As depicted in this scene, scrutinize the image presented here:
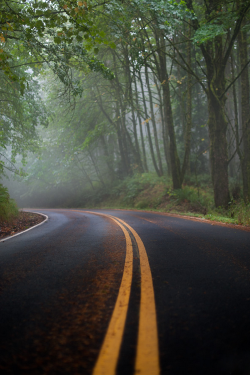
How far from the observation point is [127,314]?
2684 millimetres

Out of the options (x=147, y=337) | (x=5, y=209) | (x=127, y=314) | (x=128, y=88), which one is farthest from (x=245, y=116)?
(x=147, y=337)

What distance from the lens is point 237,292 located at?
322 centimetres

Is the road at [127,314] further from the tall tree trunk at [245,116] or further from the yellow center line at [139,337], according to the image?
the tall tree trunk at [245,116]

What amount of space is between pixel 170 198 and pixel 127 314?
15863 millimetres

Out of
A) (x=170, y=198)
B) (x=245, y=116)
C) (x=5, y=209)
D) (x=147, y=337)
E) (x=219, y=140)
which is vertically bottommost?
(x=147, y=337)

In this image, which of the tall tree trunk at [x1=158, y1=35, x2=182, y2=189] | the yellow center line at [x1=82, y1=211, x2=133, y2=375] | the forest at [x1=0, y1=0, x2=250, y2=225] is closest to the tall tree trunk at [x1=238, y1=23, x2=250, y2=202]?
the forest at [x1=0, y1=0, x2=250, y2=225]

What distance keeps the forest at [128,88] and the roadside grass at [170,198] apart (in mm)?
92

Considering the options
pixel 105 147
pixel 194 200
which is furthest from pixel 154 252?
pixel 105 147

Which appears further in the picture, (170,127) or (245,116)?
(170,127)

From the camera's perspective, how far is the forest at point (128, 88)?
9156 mm

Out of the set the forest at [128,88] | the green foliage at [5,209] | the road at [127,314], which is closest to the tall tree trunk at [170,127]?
the forest at [128,88]

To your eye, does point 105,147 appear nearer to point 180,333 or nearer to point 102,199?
point 102,199

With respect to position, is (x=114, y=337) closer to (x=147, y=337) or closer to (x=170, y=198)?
(x=147, y=337)

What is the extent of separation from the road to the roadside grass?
20.3ft
